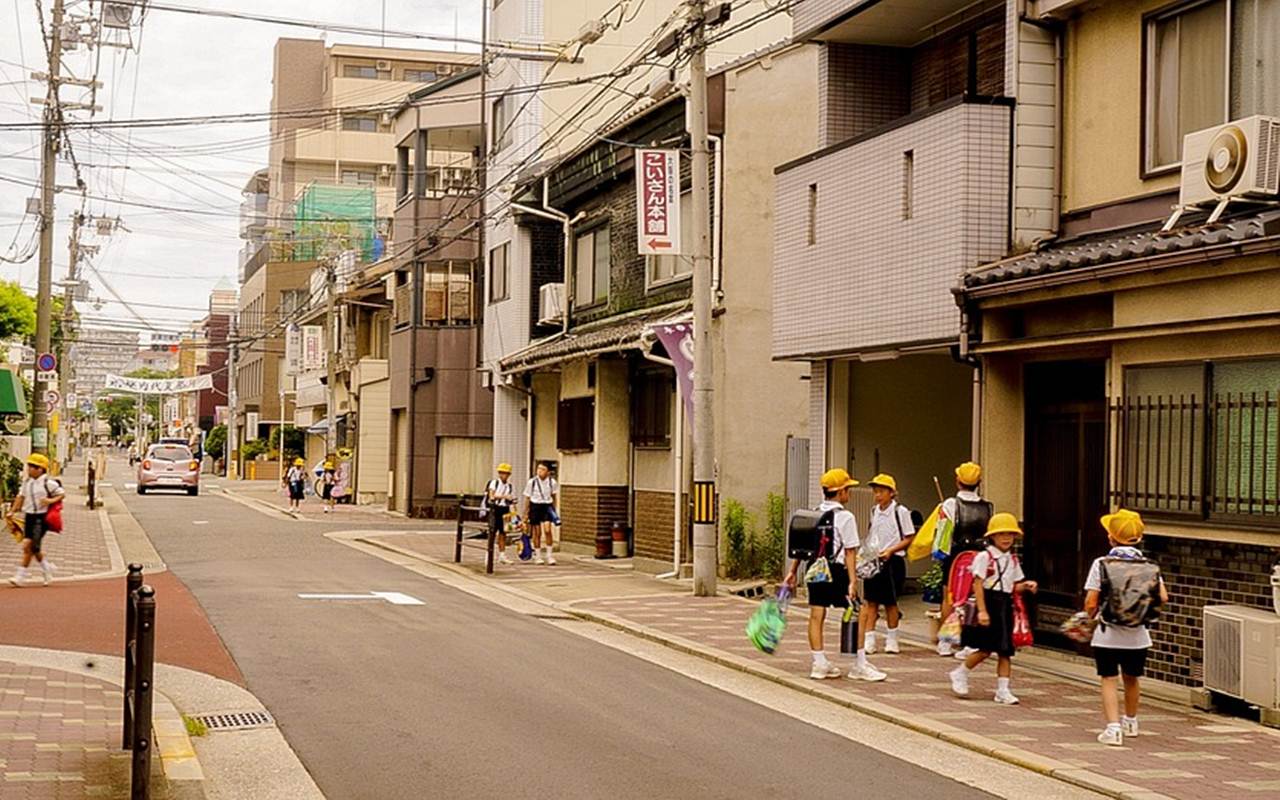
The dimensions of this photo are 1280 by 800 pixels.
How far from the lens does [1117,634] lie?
422 inches

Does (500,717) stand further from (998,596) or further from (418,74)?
(418,74)

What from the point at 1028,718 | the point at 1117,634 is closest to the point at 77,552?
the point at 1028,718

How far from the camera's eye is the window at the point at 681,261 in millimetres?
24625

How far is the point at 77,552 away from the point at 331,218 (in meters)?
55.4

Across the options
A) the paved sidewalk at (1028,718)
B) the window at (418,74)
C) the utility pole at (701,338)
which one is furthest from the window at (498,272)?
the window at (418,74)

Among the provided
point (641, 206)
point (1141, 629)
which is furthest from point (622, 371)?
point (1141, 629)

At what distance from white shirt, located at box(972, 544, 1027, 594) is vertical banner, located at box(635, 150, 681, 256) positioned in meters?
11.2

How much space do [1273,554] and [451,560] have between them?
17488mm

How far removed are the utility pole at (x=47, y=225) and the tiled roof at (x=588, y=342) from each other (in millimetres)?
10242

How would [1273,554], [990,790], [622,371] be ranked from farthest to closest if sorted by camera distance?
[622,371], [1273,554], [990,790]

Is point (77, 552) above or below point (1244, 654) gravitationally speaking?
below

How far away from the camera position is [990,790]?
922 cm

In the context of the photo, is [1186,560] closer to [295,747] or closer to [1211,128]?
[1211,128]

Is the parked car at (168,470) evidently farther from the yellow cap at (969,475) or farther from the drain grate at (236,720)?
the drain grate at (236,720)
